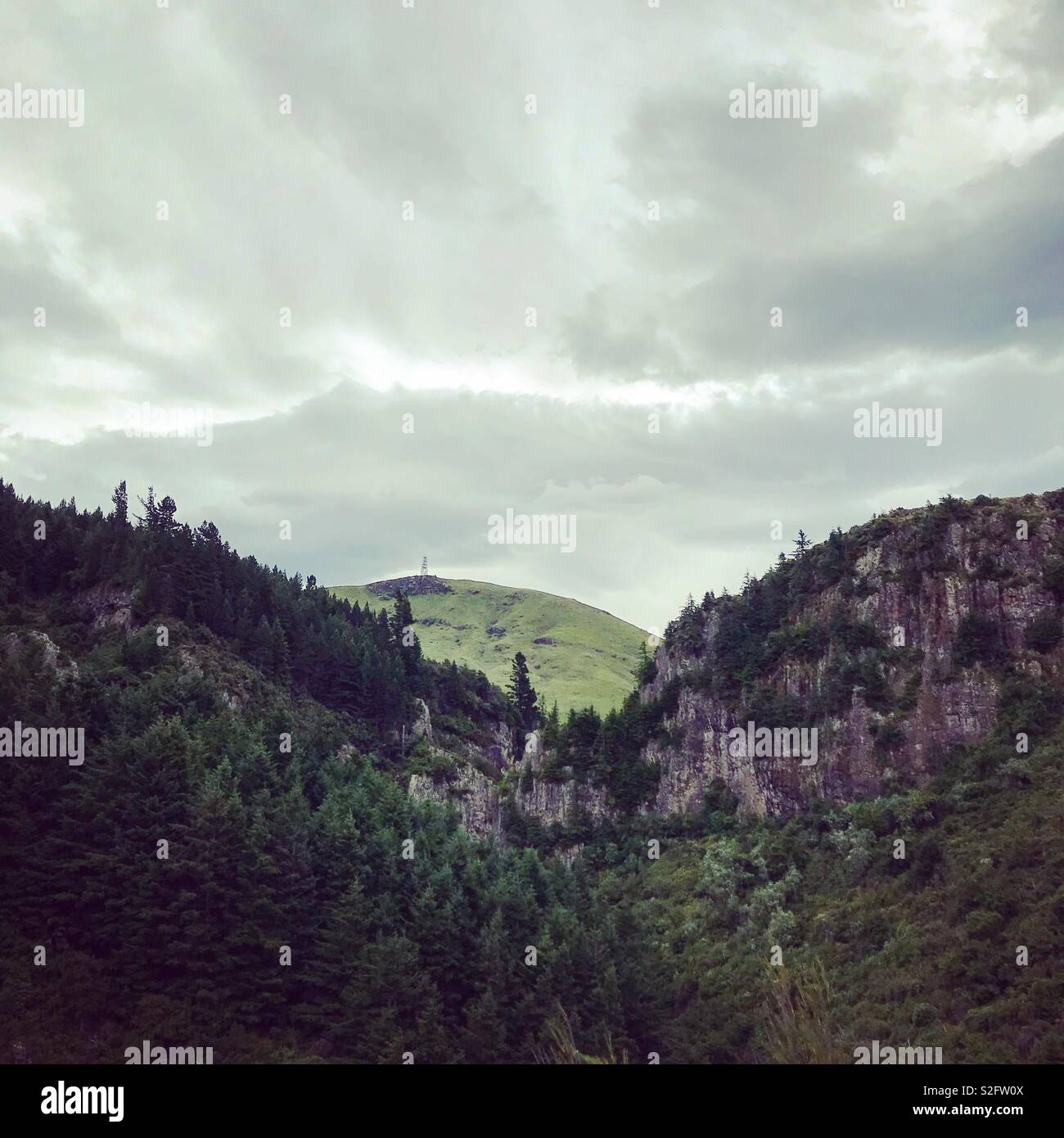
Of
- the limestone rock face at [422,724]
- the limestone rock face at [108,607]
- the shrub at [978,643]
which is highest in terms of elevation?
the limestone rock face at [108,607]

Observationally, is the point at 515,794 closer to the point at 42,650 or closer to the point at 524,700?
the point at 524,700

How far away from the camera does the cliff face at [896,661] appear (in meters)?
76.5

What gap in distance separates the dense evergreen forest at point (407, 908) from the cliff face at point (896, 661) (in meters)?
3.80

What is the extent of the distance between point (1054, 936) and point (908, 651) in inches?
1779

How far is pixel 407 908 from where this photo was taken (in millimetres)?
44844

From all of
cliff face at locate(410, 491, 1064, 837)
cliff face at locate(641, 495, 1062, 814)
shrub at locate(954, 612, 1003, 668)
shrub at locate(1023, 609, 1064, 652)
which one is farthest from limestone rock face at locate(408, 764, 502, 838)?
shrub at locate(1023, 609, 1064, 652)

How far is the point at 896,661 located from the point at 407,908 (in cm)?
6242

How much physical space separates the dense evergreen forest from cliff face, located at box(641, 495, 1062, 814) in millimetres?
3797

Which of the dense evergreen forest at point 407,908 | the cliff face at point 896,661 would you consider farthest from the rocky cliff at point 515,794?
the dense evergreen forest at point 407,908

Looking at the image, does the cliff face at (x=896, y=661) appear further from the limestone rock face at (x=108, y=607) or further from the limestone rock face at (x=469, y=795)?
the limestone rock face at (x=108, y=607)

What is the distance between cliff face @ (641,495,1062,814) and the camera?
7650 centimetres

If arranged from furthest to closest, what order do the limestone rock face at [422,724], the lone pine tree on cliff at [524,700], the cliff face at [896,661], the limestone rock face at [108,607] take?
1. the lone pine tree on cliff at [524,700]
2. the limestone rock face at [422,724]
3. the limestone rock face at [108,607]
4. the cliff face at [896,661]

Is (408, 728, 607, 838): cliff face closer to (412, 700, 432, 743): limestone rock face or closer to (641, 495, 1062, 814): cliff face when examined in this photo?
(412, 700, 432, 743): limestone rock face
